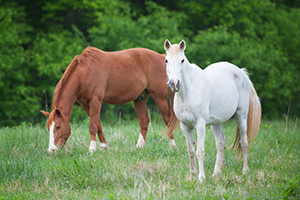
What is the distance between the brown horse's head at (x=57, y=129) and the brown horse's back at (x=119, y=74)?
0.62m

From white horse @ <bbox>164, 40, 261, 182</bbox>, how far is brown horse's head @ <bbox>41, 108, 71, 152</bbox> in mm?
1835

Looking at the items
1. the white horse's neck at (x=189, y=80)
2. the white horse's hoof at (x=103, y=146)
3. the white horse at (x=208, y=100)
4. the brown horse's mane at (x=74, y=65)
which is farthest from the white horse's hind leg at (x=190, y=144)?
the brown horse's mane at (x=74, y=65)

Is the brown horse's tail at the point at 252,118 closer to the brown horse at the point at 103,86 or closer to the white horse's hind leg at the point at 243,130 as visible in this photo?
the white horse's hind leg at the point at 243,130

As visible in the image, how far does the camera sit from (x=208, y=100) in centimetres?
469

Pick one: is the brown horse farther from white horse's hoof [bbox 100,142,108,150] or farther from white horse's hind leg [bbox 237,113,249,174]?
white horse's hind leg [bbox 237,113,249,174]

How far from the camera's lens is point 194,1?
1741cm

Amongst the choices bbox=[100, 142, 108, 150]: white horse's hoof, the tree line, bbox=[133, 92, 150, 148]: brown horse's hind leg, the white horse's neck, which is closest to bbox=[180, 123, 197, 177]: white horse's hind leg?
the white horse's neck

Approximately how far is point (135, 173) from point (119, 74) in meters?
2.52

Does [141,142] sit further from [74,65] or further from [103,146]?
[74,65]

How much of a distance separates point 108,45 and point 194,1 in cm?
533

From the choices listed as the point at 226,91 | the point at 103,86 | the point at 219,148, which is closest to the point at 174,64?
the point at 226,91

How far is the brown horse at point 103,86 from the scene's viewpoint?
6117 mm

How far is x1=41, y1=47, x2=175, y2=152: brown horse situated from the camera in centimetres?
612

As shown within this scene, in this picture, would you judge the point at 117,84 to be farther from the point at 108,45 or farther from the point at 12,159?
the point at 108,45
